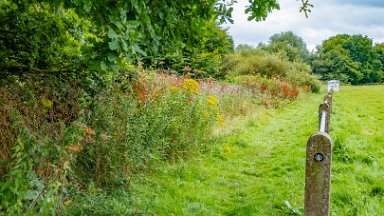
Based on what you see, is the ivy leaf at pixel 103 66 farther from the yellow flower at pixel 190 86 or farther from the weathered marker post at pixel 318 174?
the yellow flower at pixel 190 86

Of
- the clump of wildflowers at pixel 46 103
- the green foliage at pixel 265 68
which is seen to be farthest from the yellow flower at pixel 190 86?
the green foliage at pixel 265 68

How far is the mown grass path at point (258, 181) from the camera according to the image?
14.9 feet

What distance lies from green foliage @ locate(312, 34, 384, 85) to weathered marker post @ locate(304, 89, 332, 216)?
4860 cm

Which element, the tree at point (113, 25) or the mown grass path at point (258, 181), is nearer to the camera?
the tree at point (113, 25)

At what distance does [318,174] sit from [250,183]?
10.0ft

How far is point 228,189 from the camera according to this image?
5.50 m

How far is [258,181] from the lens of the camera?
19.2 ft

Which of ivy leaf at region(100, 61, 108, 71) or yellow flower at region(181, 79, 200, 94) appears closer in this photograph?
ivy leaf at region(100, 61, 108, 71)

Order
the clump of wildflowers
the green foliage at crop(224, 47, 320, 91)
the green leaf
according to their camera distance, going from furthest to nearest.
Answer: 1. the green foliage at crop(224, 47, 320, 91)
2. the clump of wildflowers
3. the green leaf

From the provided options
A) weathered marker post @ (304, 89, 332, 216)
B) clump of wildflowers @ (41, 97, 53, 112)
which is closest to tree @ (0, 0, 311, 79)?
clump of wildflowers @ (41, 97, 53, 112)

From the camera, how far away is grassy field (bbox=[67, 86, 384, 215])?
437 cm

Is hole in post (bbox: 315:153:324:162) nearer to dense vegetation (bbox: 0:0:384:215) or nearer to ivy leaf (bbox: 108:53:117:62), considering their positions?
dense vegetation (bbox: 0:0:384:215)

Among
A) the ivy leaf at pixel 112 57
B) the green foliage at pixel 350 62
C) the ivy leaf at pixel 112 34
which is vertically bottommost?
the ivy leaf at pixel 112 57

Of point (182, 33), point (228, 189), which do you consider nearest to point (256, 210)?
point (228, 189)
